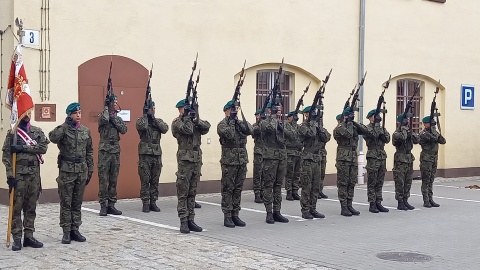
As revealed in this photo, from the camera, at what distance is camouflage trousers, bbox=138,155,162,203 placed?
494 inches

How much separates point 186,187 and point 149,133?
2704mm

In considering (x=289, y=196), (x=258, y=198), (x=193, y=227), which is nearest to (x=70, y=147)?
(x=193, y=227)

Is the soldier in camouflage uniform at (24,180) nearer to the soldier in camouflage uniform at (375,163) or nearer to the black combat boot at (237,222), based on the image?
the black combat boot at (237,222)

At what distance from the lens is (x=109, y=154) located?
12.1m

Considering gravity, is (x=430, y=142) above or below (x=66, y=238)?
above

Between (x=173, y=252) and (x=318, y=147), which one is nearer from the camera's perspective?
(x=173, y=252)

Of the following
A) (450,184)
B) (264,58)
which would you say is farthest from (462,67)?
(264,58)

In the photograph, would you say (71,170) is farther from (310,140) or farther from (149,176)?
(310,140)

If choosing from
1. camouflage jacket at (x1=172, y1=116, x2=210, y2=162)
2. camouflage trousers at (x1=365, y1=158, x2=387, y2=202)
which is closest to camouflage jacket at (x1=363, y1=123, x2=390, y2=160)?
camouflage trousers at (x1=365, y1=158, x2=387, y2=202)

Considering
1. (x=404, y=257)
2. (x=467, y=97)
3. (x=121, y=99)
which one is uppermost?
(x=467, y=97)

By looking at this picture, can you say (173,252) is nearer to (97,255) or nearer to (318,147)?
(97,255)

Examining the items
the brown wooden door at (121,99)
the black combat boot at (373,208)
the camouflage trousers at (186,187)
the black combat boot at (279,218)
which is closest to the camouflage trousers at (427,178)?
the black combat boot at (373,208)

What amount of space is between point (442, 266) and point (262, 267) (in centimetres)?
226

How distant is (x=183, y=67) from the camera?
14773mm
